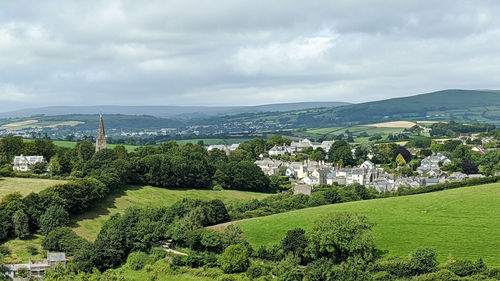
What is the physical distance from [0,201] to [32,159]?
110 feet

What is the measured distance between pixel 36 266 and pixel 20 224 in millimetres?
10099

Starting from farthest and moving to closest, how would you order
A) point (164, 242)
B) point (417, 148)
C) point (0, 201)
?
point (417, 148) < point (0, 201) < point (164, 242)

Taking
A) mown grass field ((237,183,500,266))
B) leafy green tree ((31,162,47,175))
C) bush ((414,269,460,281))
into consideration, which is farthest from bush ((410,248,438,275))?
leafy green tree ((31,162,47,175))

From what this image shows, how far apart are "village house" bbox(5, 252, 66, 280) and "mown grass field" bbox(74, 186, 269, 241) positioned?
33.2 feet

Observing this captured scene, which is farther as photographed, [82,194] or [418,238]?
[82,194]

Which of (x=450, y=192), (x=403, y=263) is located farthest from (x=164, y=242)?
(x=450, y=192)

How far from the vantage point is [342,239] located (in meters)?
45.6

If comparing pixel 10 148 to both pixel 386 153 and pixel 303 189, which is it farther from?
pixel 386 153

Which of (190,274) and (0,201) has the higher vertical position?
(0,201)

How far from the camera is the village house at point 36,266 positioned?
149ft

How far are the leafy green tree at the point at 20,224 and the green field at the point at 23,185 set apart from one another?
12.2m

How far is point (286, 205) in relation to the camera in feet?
229

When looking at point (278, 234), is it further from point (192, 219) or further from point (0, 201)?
point (0, 201)

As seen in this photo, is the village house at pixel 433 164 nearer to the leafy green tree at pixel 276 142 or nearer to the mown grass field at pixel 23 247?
the leafy green tree at pixel 276 142
